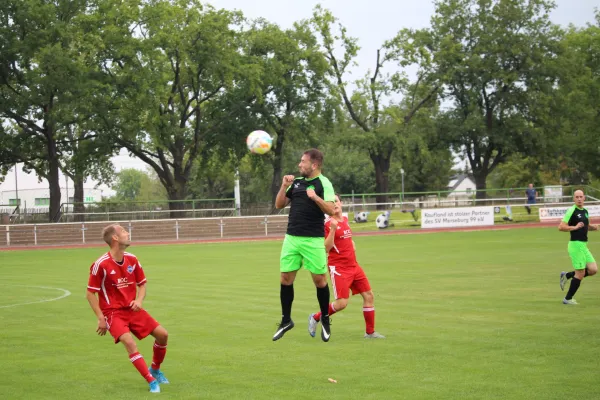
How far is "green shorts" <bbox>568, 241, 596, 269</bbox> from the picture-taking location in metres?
13.9

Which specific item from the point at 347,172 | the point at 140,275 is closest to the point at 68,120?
the point at 140,275

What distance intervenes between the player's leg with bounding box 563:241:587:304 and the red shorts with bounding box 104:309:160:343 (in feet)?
27.7

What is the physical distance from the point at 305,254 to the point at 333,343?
1365mm

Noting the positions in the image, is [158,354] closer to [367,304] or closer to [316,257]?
[316,257]

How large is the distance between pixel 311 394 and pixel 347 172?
88.9m

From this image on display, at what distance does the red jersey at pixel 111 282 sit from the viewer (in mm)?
7824

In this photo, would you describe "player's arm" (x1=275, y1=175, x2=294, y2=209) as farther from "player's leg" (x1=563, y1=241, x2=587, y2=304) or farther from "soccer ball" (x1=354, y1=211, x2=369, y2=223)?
"soccer ball" (x1=354, y1=211, x2=369, y2=223)

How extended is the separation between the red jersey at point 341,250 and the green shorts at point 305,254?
2.73 ft

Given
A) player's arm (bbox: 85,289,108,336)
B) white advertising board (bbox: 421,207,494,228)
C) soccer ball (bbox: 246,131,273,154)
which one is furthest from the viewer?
white advertising board (bbox: 421,207,494,228)

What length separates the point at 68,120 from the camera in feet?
155

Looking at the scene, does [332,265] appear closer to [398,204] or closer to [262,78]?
[398,204]

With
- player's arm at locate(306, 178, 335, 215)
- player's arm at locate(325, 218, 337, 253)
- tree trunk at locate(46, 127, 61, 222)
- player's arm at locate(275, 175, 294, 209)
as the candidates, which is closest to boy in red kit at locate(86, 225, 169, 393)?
player's arm at locate(275, 175, 294, 209)

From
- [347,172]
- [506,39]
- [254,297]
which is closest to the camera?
[254,297]

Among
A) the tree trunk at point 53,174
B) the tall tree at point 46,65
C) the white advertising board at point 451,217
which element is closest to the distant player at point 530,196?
the white advertising board at point 451,217
